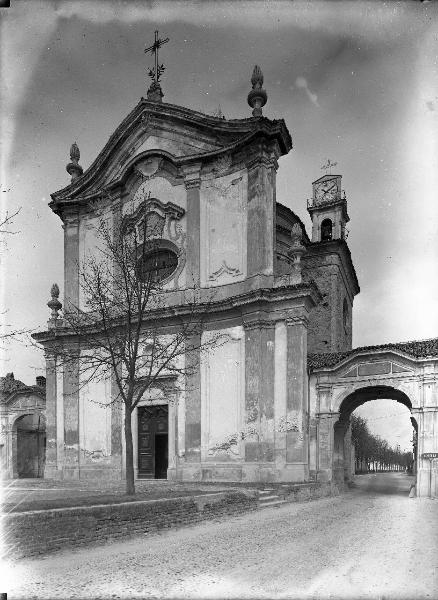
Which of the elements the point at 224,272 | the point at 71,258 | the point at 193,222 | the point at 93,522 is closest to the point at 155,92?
the point at 193,222

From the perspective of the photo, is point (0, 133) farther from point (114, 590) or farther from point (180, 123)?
point (180, 123)

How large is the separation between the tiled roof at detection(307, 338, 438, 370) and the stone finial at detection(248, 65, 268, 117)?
849 centimetres

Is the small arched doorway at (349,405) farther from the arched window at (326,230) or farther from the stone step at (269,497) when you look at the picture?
the arched window at (326,230)

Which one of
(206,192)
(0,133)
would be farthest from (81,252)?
(0,133)

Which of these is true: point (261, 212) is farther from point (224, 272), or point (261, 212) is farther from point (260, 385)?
point (260, 385)

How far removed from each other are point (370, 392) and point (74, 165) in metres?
14.8

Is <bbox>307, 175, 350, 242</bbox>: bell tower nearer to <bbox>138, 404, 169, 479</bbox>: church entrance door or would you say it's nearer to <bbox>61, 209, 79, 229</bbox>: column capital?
<bbox>61, 209, 79, 229</bbox>: column capital

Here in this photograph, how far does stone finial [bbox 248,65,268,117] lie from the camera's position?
19.3 m

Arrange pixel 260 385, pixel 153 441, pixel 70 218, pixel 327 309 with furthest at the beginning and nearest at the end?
pixel 327 309 → pixel 70 218 → pixel 153 441 → pixel 260 385

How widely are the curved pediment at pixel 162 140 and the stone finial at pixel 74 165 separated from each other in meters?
0.56

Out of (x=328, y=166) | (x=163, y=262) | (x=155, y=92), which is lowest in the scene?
(x=163, y=262)

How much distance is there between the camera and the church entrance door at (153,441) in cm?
1969

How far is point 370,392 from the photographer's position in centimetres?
1878

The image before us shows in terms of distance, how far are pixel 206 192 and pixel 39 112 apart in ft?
38.3
